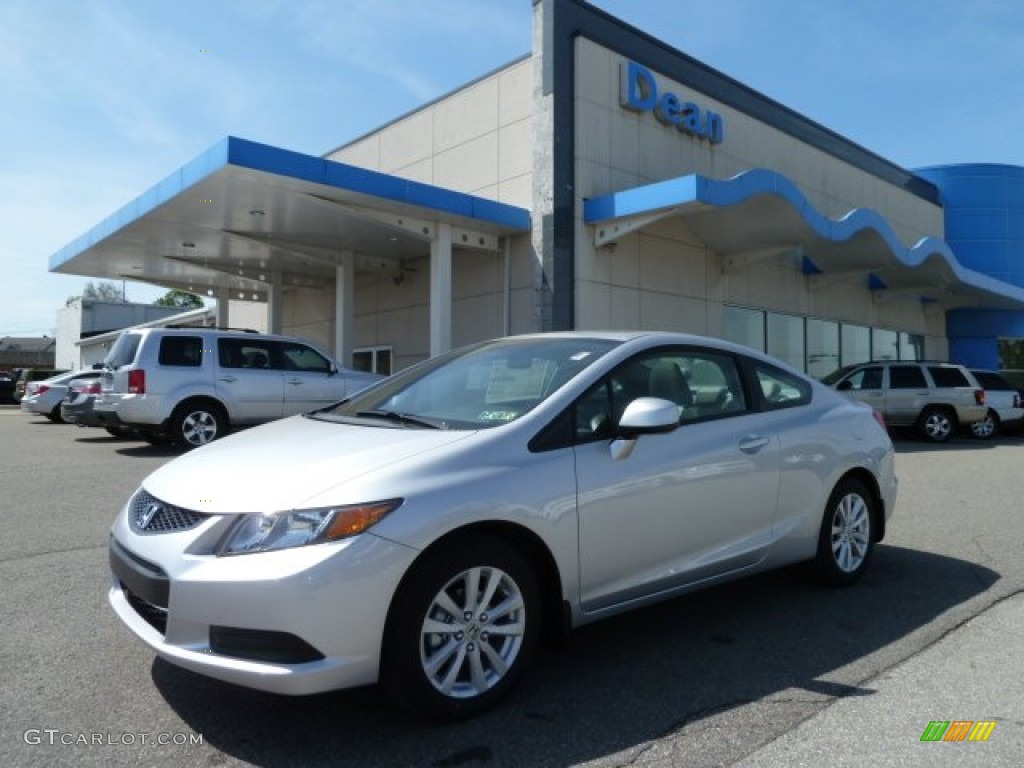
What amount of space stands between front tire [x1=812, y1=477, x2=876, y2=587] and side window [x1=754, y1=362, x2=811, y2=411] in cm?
61

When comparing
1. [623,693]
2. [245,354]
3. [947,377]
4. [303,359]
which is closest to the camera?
[623,693]

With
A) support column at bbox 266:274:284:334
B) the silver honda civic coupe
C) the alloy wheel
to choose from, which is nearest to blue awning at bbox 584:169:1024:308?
support column at bbox 266:274:284:334

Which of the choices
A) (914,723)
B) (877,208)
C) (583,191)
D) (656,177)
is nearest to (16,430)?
(583,191)

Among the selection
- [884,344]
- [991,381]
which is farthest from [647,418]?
[884,344]

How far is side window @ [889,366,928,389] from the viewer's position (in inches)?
647

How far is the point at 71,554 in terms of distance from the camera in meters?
5.52

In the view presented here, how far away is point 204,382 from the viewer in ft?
38.5

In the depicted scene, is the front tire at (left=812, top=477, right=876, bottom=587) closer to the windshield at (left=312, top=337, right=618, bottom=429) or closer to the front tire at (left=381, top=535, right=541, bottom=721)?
the windshield at (left=312, top=337, right=618, bottom=429)

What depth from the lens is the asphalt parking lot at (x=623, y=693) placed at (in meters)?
2.88

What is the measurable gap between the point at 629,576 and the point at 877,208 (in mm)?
25212

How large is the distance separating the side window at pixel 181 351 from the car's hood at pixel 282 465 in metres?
8.49

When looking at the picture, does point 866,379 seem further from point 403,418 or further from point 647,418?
point 403,418

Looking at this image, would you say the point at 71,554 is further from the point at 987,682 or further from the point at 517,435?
the point at 987,682

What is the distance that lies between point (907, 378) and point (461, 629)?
1597cm
